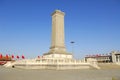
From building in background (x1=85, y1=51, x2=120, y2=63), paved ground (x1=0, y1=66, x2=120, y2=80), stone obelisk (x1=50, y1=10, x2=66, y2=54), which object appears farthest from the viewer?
building in background (x1=85, y1=51, x2=120, y2=63)

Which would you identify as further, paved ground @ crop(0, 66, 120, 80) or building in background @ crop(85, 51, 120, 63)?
building in background @ crop(85, 51, 120, 63)

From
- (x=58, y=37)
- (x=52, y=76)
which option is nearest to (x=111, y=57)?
(x=58, y=37)

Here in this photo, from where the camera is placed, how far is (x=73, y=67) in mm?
36031

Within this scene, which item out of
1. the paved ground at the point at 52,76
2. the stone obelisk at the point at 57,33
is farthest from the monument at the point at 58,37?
the paved ground at the point at 52,76

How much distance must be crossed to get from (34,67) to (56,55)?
1366cm

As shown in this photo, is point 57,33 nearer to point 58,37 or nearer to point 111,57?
point 58,37

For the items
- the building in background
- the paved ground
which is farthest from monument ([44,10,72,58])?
the building in background

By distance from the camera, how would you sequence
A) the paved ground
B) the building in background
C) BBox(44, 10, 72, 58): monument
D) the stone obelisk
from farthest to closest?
the building in background → the stone obelisk → BBox(44, 10, 72, 58): monument → the paved ground

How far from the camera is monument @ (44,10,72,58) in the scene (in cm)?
4744

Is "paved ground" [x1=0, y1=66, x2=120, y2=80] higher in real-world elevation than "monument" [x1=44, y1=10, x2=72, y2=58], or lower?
lower

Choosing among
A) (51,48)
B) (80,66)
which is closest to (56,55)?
(51,48)

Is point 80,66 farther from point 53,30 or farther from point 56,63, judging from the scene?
point 53,30

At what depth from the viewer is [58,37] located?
158 feet

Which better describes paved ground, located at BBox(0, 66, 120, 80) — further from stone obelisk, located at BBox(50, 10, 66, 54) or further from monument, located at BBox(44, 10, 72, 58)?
stone obelisk, located at BBox(50, 10, 66, 54)
